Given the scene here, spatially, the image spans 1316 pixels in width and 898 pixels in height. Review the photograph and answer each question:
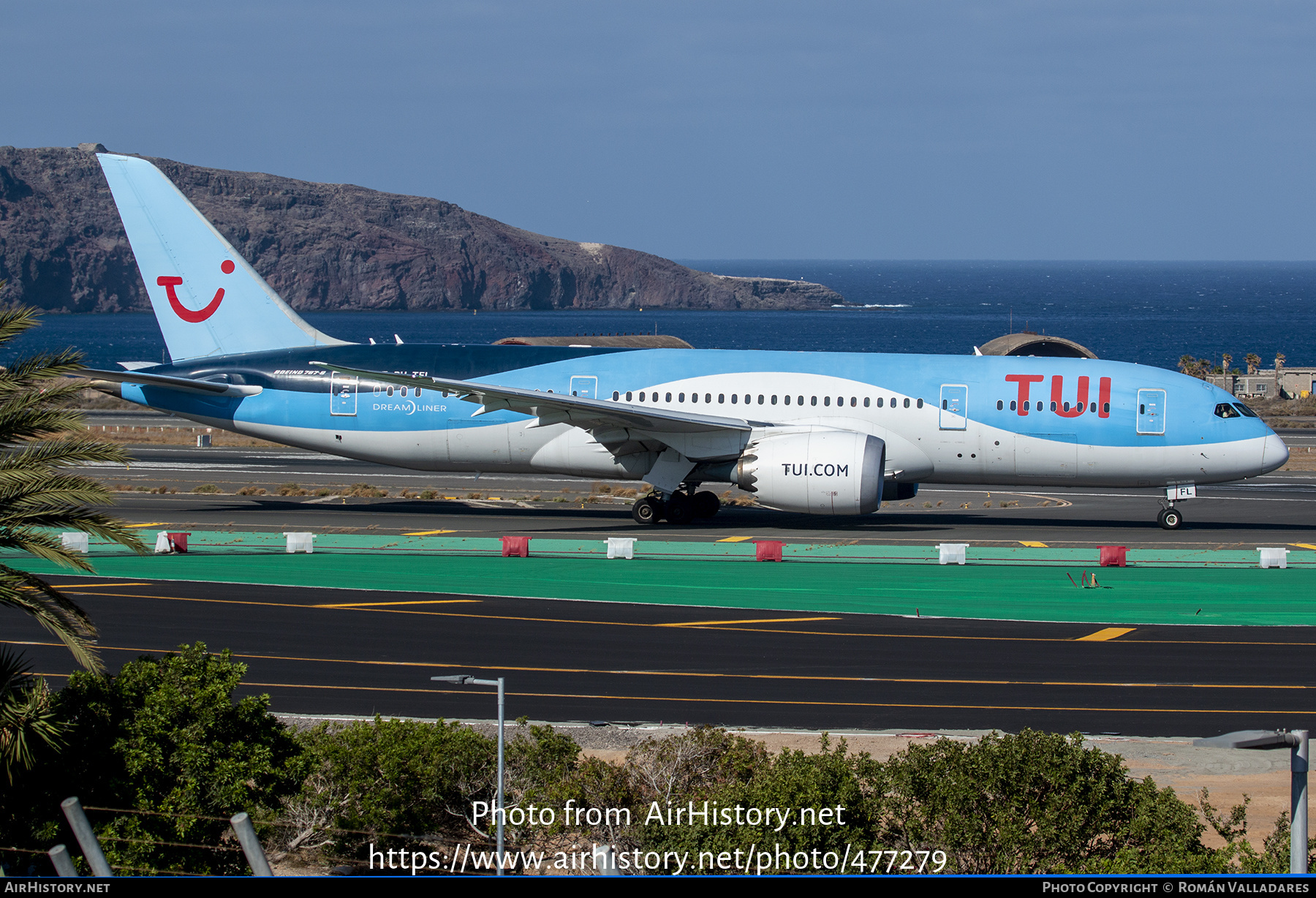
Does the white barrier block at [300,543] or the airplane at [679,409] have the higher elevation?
the airplane at [679,409]

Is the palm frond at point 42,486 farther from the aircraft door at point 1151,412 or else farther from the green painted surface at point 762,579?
the aircraft door at point 1151,412

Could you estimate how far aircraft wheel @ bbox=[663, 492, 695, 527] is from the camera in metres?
38.2

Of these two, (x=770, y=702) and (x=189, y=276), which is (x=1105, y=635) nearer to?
(x=770, y=702)

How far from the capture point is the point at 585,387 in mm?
37875

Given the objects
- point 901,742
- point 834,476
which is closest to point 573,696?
point 901,742

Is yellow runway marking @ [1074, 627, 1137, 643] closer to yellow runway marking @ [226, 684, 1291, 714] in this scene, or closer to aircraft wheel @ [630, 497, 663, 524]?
yellow runway marking @ [226, 684, 1291, 714]

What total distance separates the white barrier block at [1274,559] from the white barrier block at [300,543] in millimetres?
23871

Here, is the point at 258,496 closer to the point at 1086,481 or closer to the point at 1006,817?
the point at 1086,481

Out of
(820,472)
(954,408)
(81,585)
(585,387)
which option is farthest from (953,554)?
(81,585)

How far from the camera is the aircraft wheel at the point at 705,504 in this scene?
38.6 meters

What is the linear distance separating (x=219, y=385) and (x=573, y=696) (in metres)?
22.6

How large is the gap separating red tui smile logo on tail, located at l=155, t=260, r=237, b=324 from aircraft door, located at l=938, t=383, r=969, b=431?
72.3ft

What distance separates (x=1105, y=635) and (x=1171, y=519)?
14323mm

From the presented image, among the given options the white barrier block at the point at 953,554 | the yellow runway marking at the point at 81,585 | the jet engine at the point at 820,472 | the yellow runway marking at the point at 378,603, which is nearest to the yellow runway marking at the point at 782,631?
the yellow runway marking at the point at 378,603
